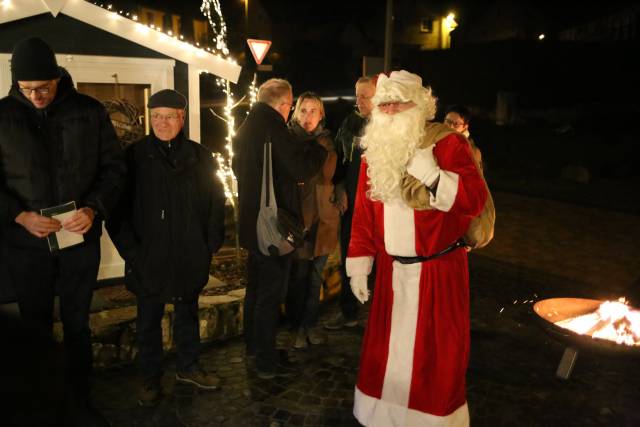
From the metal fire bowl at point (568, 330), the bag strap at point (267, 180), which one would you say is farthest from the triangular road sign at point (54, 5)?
the metal fire bowl at point (568, 330)

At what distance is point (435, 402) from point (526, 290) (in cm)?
440

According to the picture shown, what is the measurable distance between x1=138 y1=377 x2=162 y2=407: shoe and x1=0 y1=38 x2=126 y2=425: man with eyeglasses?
16.6 inches

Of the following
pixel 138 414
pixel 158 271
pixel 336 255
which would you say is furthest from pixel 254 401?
pixel 336 255

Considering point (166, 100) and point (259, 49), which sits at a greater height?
point (259, 49)

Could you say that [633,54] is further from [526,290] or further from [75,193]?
[75,193]

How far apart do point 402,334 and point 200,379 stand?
72.6 inches

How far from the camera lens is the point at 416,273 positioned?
12.7ft

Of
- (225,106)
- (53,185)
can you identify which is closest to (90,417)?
(53,185)

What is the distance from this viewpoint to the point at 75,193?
164 inches

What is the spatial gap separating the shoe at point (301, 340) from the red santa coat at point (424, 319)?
186cm

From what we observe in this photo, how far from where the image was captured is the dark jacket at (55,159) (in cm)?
396

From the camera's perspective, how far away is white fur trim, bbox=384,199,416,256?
3865 mm

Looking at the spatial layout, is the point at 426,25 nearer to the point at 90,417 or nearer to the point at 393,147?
the point at 393,147

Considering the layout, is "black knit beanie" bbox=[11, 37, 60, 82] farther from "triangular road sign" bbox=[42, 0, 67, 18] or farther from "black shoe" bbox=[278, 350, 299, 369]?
"black shoe" bbox=[278, 350, 299, 369]
